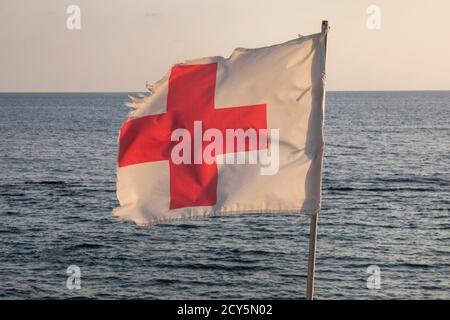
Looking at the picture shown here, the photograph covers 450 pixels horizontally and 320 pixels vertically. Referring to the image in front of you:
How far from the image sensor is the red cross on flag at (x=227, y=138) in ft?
29.9

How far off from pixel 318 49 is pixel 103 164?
324 ft

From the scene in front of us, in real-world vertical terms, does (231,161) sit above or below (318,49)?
below

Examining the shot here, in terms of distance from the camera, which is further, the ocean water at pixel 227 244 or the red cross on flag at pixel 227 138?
the ocean water at pixel 227 244

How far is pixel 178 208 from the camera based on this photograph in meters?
9.44

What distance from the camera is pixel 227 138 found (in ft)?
31.0

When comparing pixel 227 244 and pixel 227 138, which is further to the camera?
pixel 227 244

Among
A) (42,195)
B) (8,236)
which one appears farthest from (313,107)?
(42,195)

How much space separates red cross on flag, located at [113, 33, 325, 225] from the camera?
29.9 feet

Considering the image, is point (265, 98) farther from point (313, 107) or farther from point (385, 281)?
point (385, 281)

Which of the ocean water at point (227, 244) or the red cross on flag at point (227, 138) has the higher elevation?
the red cross on flag at point (227, 138)

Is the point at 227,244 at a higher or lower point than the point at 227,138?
lower

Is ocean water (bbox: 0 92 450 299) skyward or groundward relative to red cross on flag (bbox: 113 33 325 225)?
groundward

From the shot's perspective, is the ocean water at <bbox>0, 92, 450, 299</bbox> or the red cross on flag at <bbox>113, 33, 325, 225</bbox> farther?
the ocean water at <bbox>0, 92, 450, 299</bbox>
